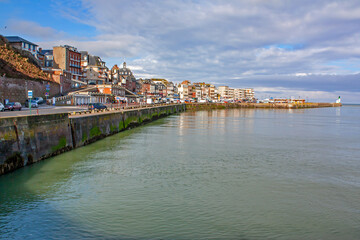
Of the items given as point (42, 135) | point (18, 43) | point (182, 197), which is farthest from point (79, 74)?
point (182, 197)

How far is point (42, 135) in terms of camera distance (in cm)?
2097

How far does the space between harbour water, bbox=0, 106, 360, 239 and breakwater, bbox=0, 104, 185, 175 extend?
73 centimetres

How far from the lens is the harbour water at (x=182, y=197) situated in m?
11.1

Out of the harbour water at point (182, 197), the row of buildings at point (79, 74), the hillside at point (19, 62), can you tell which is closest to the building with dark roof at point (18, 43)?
the row of buildings at point (79, 74)

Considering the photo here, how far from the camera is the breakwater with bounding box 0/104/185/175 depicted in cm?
1733

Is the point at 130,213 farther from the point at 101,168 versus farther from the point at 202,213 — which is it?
the point at 101,168

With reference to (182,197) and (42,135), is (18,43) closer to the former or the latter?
(42,135)

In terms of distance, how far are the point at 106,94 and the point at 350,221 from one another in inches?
3144

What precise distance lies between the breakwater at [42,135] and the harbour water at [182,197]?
0.73m

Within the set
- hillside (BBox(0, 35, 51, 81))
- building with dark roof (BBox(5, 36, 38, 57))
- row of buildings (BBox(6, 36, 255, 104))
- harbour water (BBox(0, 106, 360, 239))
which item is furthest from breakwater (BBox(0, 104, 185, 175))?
building with dark roof (BBox(5, 36, 38, 57))

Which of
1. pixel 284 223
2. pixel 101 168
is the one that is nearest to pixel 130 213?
pixel 284 223

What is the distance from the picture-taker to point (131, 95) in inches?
4323

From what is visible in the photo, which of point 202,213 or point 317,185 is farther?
point 317,185

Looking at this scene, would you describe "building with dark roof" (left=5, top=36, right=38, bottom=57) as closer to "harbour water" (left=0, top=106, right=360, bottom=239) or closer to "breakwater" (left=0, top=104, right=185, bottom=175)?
"breakwater" (left=0, top=104, right=185, bottom=175)
